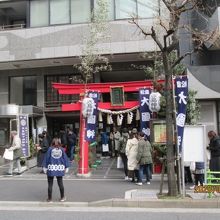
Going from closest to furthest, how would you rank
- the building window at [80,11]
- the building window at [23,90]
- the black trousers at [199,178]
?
the black trousers at [199,178] → the building window at [80,11] → the building window at [23,90]

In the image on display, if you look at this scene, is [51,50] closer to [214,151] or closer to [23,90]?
[23,90]

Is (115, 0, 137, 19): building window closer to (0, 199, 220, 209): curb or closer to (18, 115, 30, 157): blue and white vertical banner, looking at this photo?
(18, 115, 30, 157): blue and white vertical banner

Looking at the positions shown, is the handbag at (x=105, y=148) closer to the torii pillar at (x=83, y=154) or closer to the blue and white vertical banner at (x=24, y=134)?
the blue and white vertical banner at (x=24, y=134)

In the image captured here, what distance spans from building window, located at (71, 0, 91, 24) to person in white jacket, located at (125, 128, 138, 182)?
10593 millimetres

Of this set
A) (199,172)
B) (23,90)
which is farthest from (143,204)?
(23,90)

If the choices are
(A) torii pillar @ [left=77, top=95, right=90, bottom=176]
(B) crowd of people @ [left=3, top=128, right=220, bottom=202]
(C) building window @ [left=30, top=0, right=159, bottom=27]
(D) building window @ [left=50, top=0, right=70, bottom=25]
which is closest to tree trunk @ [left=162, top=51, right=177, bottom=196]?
(B) crowd of people @ [left=3, top=128, right=220, bottom=202]

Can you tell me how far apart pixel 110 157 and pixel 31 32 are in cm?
842

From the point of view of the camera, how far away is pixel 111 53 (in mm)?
22438

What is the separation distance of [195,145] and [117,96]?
611 centimetres

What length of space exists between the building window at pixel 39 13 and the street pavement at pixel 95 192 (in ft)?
32.9

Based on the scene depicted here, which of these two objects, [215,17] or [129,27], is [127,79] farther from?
[215,17]

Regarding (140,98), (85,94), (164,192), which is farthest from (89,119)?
(164,192)

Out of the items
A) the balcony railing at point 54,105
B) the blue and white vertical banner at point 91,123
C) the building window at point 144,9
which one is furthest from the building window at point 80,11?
the blue and white vertical banner at point 91,123

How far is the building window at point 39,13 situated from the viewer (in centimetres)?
2419
